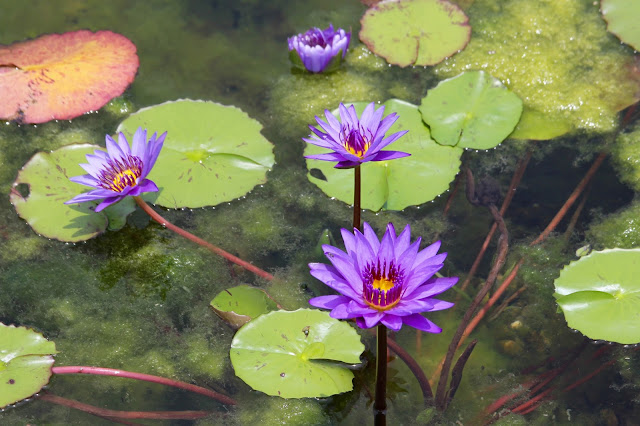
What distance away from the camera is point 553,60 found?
141 inches

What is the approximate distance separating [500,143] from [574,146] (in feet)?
1.21

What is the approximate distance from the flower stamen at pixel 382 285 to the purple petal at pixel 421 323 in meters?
0.07

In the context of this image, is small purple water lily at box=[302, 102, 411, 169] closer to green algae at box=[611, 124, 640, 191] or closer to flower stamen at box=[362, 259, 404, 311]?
flower stamen at box=[362, 259, 404, 311]

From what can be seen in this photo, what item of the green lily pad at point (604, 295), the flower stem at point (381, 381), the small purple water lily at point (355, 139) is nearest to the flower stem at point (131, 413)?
the flower stem at point (381, 381)

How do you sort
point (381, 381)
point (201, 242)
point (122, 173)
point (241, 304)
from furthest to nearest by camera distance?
point (201, 242), point (122, 173), point (241, 304), point (381, 381)

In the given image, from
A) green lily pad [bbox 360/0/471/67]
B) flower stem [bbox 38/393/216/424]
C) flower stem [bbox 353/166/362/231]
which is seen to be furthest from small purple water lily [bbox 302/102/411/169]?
green lily pad [bbox 360/0/471/67]

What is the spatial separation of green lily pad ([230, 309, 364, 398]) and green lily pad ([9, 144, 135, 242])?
2.88 ft

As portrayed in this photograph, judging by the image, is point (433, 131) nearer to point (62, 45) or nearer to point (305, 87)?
point (305, 87)

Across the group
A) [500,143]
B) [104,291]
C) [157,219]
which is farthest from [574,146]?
[104,291]

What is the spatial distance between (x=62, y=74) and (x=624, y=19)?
297 centimetres

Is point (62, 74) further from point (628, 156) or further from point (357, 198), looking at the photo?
point (628, 156)

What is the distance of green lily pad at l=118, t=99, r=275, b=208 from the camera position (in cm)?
292

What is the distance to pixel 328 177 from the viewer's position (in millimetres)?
3012

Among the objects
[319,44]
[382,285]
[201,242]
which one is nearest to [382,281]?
[382,285]
